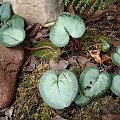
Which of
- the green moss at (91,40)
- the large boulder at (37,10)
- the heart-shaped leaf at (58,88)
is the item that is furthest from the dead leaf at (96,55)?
the large boulder at (37,10)

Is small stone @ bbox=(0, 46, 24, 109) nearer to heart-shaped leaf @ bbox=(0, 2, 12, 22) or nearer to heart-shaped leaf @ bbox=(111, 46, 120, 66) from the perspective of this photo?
heart-shaped leaf @ bbox=(0, 2, 12, 22)

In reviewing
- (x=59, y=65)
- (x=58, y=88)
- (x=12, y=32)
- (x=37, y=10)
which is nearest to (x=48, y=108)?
(x=58, y=88)

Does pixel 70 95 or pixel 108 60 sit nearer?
pixel 70 95

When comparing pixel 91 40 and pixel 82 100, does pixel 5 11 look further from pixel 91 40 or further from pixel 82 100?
pixel 82 100

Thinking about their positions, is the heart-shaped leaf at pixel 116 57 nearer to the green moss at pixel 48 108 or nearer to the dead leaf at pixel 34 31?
the green moss at pixel 48 108

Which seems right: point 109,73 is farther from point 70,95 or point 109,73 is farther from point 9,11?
point 9,11

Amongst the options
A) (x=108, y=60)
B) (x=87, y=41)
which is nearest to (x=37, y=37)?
(x=87, y=41)
